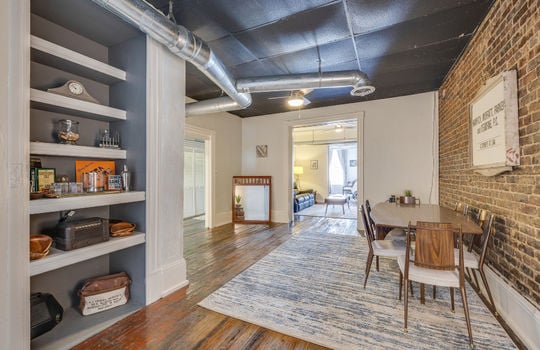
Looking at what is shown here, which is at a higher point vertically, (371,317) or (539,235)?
(539,235)

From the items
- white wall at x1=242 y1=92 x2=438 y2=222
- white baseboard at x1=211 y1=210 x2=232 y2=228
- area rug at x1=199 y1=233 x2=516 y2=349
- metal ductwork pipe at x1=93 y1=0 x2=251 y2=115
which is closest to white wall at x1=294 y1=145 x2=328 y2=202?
white wall at x1=242 y1=92 x2=438 y2=222

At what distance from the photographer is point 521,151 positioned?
183cm

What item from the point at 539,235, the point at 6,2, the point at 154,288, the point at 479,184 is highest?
the point at 6,2

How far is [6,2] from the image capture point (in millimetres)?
1326

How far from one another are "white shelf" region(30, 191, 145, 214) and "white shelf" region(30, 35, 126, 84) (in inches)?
42.7

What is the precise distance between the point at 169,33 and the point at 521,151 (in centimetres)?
303

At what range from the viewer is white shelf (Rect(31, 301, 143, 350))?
1684 mm

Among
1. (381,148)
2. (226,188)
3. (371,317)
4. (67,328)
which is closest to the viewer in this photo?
(67,328)

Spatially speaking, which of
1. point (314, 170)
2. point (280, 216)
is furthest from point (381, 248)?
point (314, 170)

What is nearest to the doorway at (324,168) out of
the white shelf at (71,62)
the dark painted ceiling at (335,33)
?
the dark painted ceiling at (335,33)

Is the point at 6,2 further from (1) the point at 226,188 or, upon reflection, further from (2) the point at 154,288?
(1) the point at 226,188

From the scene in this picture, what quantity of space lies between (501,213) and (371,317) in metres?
1.52

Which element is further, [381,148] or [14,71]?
[381,148]

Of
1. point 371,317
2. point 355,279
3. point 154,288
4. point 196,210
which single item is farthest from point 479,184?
point 196,210
